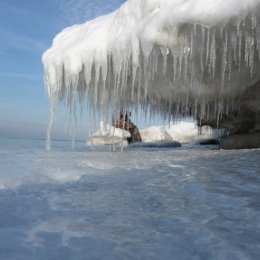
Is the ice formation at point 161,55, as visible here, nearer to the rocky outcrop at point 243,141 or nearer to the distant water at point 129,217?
the rocky outcrop at point 243,141

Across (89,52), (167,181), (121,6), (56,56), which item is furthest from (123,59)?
(167,181)

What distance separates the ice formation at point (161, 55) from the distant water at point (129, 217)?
1532 millimetres

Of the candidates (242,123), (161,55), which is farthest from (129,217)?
(242,123)

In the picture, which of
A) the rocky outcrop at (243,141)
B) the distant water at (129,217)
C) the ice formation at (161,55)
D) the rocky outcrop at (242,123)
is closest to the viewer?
the distant water at (129,217)

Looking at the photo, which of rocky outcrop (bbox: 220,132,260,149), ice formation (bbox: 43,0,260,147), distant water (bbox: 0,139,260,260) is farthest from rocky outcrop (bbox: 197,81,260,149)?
distant water (bbox: 0,139,260,260)

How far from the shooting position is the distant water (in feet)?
4.09

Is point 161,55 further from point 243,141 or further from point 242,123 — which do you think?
point 243,141

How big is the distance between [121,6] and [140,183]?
317 cm

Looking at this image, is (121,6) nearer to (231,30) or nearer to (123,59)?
(123,59)

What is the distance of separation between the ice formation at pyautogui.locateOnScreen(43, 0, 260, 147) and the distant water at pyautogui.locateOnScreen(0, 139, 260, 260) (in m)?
1.53

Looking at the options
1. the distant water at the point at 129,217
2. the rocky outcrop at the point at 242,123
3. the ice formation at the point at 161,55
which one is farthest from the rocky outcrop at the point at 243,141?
the distant water at the point at 129,217

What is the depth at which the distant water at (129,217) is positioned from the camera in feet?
4.09

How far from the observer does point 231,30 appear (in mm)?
3607

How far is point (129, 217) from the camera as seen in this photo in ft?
5.41
